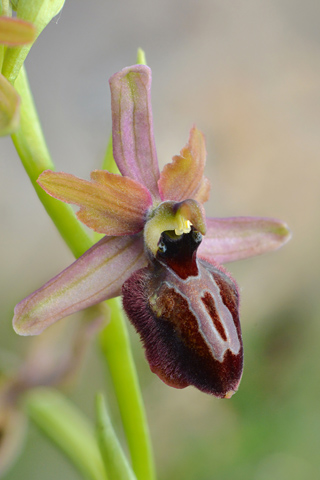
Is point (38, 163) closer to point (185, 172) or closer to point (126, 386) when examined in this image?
point (185, 172)

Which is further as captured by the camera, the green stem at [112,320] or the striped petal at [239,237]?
the striped petal at [239,237]

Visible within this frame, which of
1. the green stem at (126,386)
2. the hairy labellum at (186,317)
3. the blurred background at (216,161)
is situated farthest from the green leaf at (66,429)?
the blurred background at (216,161)

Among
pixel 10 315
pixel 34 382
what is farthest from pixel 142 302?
pixel 10 315

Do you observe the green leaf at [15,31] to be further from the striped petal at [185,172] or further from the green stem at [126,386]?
the green stem at [126,386]

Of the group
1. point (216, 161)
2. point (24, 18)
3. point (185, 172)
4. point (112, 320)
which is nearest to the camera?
point (24, 18)

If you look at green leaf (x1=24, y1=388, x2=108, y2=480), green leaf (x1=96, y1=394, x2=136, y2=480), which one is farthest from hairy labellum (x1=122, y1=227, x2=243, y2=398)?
green leaf (x1=24, y1=388, x2=108, y2=480)

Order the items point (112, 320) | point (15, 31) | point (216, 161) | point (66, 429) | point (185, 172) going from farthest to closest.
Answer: point (216, 161)
point (66, 429)
point (112, 320)
point (185, 172)
point (15, 31)

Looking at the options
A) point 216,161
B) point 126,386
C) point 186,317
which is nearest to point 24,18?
point 186,317
